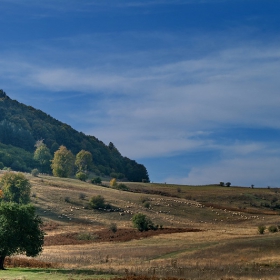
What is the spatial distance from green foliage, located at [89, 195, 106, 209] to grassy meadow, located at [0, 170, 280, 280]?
195 cm

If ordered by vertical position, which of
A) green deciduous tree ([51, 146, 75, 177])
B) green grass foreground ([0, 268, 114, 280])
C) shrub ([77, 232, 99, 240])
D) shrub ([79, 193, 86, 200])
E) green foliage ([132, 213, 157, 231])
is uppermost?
green deciduous tree ([51, 146, 75, 177])

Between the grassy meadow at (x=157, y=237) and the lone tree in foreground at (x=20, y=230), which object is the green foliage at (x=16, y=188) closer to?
the grassy meadow at (x=157, y=237)

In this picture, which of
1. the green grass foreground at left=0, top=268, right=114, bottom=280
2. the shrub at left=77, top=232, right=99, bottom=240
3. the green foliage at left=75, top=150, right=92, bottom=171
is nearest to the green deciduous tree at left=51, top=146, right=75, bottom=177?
the green foliage at left=75, top=150, right=92, bottom=171

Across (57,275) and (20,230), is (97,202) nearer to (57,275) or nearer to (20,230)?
(20,230)

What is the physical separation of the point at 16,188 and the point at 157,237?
47.8 metres

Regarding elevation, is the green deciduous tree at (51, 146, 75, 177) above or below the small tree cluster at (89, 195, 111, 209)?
above

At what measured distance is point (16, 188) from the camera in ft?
365

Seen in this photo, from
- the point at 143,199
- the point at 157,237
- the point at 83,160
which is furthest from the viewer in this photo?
the point at 83,160

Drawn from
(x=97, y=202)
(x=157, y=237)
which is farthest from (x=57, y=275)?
(x=97, y=202)

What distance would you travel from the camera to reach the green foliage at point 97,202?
112950mm

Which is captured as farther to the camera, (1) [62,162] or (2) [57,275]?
(1) [62,162]

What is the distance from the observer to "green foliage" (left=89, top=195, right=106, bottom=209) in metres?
113

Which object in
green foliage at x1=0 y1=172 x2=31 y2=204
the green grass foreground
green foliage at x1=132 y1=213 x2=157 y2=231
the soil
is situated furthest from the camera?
green foliage at x1=0 y1=172 x2=31 y2=204

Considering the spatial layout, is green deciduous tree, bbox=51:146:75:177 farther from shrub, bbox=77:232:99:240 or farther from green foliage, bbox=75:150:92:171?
shrub, bbox=77:232:99:240
